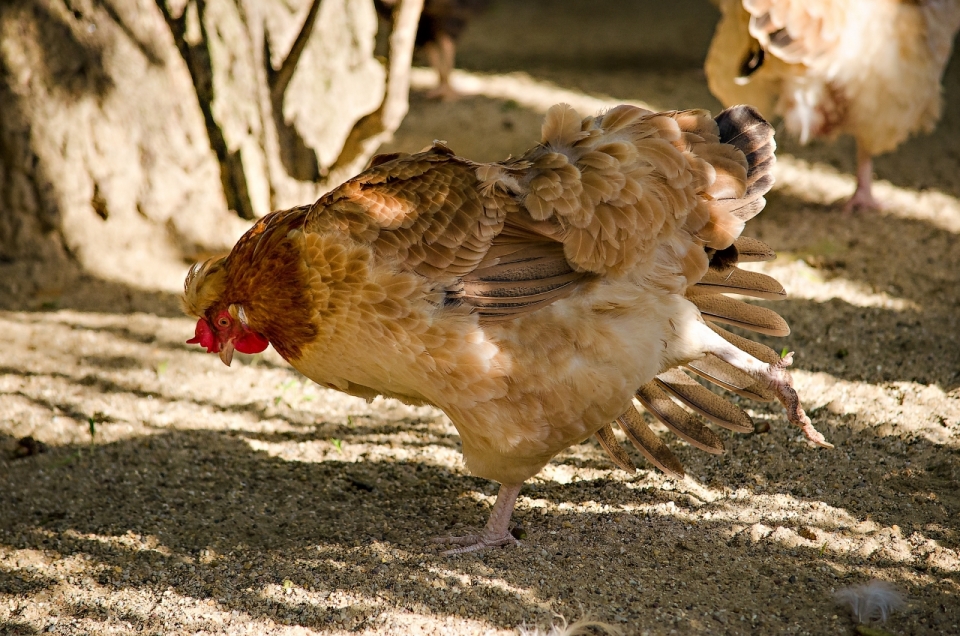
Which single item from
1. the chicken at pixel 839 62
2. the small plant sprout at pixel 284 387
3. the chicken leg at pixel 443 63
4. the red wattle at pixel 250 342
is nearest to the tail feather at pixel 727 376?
the red wattle at pixel 250 342

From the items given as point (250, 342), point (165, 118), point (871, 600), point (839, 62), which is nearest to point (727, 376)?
point (871, 600)

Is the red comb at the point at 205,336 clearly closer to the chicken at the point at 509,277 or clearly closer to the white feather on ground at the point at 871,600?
the chicken at the point at 509,277

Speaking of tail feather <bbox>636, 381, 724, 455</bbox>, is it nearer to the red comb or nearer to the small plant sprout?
the red comb

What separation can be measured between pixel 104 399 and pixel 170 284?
110 cm

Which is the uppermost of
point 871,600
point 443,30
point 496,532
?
point 443,30

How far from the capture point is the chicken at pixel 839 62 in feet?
14.6

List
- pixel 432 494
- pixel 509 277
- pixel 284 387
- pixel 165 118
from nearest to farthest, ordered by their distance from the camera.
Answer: pixel 509 277, pixel 432 494, pixel 284 387, pixel 165 118

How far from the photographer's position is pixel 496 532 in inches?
110

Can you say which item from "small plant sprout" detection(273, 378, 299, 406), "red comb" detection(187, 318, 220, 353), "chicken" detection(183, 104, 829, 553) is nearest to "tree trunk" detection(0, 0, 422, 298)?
"small plant sprout" detection(273, 378, 299, 406)

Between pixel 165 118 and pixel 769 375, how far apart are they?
3657 mm

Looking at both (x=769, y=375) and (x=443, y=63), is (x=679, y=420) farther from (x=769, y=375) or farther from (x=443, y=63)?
(x=443, y=63)

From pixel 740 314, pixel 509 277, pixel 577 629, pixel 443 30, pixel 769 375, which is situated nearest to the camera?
pixel 577 629

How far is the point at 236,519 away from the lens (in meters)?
3.03

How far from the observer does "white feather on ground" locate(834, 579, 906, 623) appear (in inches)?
91.0
